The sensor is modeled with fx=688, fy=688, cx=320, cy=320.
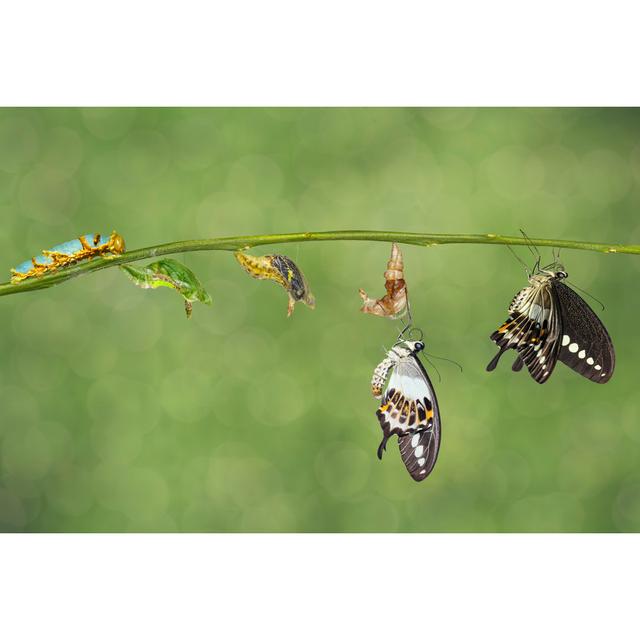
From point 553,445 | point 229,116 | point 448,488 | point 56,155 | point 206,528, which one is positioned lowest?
point 206,528

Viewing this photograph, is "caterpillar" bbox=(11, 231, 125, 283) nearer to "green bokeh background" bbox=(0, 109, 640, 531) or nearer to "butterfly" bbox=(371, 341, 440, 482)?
"green bokeh background" bbox=(0, 109, 640, 531)

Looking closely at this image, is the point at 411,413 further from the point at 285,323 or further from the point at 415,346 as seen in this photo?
the point at 285,323

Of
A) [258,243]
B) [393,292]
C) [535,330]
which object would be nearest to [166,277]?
[258,243]

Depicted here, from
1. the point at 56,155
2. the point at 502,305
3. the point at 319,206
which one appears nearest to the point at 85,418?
the point at 56,155

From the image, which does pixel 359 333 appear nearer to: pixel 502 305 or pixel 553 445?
pixel 502 305

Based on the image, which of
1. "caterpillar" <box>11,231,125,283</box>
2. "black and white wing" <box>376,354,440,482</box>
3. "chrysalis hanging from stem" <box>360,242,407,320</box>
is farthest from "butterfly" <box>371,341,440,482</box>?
"caterpillar" <box>11,231,125,283</box>

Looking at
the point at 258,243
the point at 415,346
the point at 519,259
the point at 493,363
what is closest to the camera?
the point at 258,243
